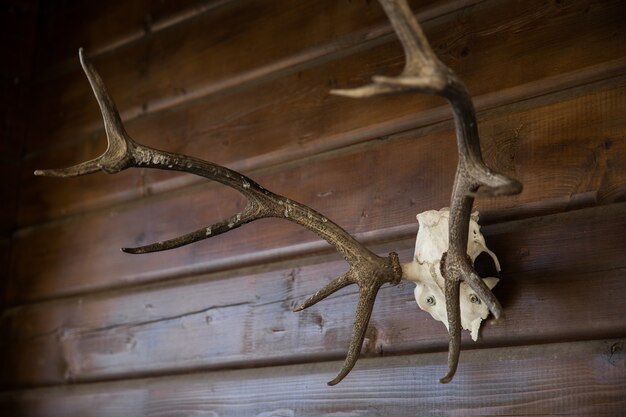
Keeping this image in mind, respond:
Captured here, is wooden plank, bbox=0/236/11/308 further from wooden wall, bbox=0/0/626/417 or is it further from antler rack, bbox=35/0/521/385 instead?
antler rack, bbox=35/0/521/385

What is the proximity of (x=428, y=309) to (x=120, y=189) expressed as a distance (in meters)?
0.98

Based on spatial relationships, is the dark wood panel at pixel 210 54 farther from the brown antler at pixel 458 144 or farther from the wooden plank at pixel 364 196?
the brown antler at pixel 458 144

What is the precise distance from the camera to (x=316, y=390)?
1424 millimetres

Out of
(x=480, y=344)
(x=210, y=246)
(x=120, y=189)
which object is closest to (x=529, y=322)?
(x=480, y=344)

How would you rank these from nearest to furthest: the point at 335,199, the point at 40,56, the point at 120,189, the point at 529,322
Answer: the point at 529,322 → the point at 335,199 → the point at 120,189 → the point at 40,56

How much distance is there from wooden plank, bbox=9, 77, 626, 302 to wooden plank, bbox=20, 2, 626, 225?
3 centimetres

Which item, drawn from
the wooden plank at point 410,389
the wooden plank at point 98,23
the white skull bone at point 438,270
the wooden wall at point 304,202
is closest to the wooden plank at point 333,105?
the wooden wall at point 304,202

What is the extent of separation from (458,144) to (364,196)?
463mm

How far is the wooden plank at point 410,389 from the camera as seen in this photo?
1139 millimetres

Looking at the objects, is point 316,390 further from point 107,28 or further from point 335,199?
point 107,28

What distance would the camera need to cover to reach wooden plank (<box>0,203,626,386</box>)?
1179 millimetres

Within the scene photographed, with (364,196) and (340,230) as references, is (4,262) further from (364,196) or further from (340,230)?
(340,230)

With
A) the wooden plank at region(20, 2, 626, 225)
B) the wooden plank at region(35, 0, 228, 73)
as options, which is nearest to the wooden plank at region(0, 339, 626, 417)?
the wooden plank at region(20, 2, 626, 225)

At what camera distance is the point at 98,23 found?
217cm
